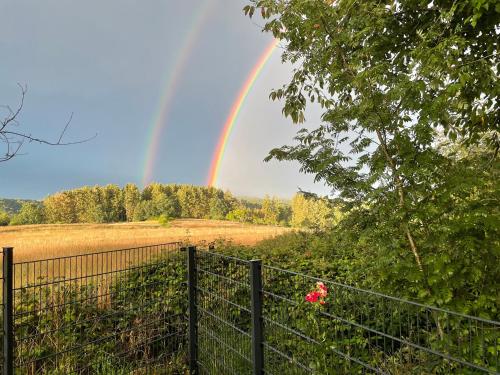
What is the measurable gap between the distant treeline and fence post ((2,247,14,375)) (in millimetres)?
43972

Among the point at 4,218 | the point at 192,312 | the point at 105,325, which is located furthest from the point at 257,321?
the point at 4,218

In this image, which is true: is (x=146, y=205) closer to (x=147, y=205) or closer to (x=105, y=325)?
(x=147, y=205)

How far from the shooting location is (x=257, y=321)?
226cm

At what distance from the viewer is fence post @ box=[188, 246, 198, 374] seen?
131 inches

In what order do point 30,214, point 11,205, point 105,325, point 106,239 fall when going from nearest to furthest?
point 105,325
point 106,239
point 11,205
point 30,214

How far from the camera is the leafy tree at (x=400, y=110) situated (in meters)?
2.21

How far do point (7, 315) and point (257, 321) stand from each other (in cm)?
200

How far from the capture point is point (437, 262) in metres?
2.06

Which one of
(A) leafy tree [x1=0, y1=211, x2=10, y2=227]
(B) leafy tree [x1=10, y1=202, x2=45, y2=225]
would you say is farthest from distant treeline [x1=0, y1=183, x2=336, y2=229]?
(A) leafy tree [x1=0, y1=211, x2=10, y2=227]

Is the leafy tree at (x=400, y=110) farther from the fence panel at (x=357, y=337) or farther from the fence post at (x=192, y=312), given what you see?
the fence post at (x=192, y=312)

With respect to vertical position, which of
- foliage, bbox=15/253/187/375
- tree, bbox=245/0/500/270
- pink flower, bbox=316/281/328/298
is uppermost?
tree, bbox=245/0/500/270

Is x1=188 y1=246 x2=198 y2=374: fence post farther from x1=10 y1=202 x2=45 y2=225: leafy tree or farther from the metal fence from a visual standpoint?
x1=10 y1=202 x2=45 y2=225: leafy tree

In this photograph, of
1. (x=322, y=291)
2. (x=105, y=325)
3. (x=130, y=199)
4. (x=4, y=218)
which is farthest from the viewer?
(x=130, y=199)

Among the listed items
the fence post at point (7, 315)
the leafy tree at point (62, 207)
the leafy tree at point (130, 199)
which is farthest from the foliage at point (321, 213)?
the leafy tree at point (62, 207)
